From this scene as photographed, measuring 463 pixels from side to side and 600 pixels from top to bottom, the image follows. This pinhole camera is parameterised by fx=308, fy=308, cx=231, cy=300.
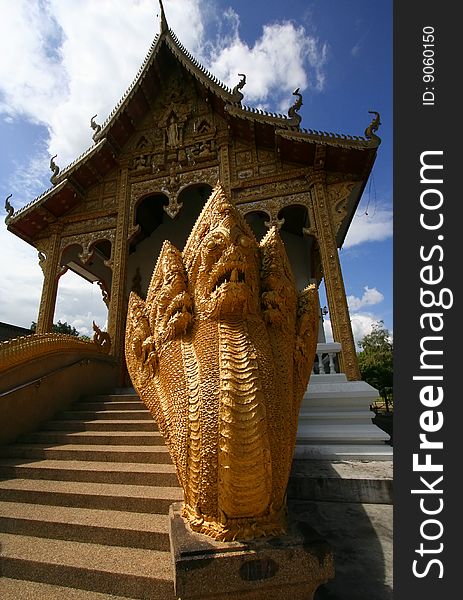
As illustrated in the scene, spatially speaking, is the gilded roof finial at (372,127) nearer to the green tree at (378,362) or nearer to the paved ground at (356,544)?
the paved ground at (356,544)

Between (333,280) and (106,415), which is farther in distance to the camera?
(333,280)

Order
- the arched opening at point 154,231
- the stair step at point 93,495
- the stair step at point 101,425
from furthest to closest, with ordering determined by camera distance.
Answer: the arched opening at point 154,231, the stair step at point 101,425, the stair step at point 93,495

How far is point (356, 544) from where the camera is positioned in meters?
1.75

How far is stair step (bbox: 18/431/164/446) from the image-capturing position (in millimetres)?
3090

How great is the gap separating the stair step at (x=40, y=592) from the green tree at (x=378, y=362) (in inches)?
554

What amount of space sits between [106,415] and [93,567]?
2.38m

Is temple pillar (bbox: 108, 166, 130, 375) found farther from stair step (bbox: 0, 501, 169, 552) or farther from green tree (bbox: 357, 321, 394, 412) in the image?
green tree (bbox: 357, 321, 394, 412)

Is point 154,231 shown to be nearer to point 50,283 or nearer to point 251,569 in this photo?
point 50,283

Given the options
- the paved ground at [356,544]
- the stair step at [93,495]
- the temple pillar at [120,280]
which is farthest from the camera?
the temple pillar at [120,280]

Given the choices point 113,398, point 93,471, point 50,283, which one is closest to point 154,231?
point 50,283

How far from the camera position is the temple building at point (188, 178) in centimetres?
536

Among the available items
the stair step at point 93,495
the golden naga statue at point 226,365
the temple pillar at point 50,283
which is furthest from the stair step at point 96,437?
the temple pillar at point 50,283

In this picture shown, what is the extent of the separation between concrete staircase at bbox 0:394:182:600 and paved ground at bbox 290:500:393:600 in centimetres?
87

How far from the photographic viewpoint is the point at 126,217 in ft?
22.1
